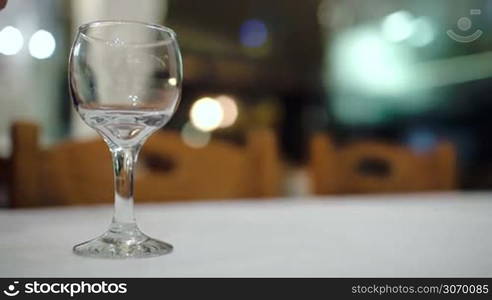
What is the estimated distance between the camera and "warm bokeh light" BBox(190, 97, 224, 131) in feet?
9.22

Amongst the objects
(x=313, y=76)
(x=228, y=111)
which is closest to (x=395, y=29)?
(x=313, y=76)

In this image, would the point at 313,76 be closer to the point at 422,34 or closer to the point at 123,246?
the point at 422,34

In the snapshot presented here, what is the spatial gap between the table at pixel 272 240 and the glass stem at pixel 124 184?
4cm

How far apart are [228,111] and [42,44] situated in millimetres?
911

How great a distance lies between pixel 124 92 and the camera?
392mm

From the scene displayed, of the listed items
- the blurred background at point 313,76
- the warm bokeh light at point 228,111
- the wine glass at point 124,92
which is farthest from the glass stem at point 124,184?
the warm bokeh light at point 228,111

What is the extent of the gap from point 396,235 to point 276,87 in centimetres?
259

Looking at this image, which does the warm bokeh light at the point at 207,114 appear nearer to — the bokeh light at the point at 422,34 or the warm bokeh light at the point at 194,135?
the warm bokeh light at the point at 194,135

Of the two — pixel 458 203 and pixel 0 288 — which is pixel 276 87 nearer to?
pixel 458 203

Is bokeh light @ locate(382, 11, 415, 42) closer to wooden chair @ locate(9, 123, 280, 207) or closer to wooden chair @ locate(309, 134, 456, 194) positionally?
wooden chair @ locate(309, 134, 456, 194)

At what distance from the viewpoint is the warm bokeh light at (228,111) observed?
2.87m

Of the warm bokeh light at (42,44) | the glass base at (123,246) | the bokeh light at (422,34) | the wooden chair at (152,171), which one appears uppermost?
the bokeh light at (422,34)

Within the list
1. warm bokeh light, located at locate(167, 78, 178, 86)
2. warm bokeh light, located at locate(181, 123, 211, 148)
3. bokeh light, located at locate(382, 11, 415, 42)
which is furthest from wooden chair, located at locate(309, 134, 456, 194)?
bokeh light, located at locate(382, 11, 415, 42)

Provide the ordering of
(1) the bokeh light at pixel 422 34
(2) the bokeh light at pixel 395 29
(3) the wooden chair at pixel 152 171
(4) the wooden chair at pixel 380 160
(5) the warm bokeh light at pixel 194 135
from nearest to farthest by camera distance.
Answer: (3) the wooden chair at pixel 152 171, (4) the wooden chair at pixel 380 160, (5) the warm bokeh light at pixel 194 135, (1) the bokeh light at pixel 422 34, (2) the bokeh light at pixel 395 29
